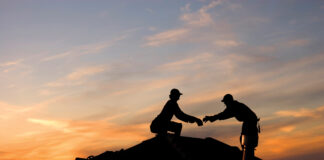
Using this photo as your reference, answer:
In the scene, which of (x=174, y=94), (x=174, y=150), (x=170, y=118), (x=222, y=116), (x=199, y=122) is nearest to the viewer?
(x=174, y=150)

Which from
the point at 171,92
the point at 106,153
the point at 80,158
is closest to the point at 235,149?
the point at 171,92

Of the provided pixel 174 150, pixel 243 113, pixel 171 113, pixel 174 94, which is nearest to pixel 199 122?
pixel 171 113

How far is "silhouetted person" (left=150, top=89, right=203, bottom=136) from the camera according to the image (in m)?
12.7

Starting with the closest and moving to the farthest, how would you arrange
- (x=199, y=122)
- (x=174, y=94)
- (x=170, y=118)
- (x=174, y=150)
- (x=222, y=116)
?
(x=174, y=150)
(x=170, y=118)
(x=174, y=94)
(x=222, y=116)
(x=199, y=122)

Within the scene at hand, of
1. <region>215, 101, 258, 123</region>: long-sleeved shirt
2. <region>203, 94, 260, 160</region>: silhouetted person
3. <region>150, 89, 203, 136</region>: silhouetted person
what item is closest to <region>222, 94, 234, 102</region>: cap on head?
<region>203, 94, 260, 160</region>: silhouetted person

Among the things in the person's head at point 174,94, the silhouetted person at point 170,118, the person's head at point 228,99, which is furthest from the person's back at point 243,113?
the person's head at point 174,94

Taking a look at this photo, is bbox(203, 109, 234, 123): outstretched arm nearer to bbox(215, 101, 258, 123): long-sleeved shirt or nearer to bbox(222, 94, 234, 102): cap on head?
bbox(215, 101, 258, 123): long-sleeved shirt

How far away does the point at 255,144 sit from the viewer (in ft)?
39.2

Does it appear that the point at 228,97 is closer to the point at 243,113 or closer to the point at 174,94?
the point at 243,113

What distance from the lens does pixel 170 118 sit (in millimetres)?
13266

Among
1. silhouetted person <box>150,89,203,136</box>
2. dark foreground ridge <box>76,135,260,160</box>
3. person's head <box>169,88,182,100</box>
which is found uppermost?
person's head <box>169,88,182,100</box>

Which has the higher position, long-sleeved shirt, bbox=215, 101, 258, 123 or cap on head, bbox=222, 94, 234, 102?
cap on head, bbox=222, 94, 234, 102

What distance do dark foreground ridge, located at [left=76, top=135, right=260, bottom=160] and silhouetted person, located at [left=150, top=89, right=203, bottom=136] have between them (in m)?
0.58

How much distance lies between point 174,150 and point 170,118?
228cm
